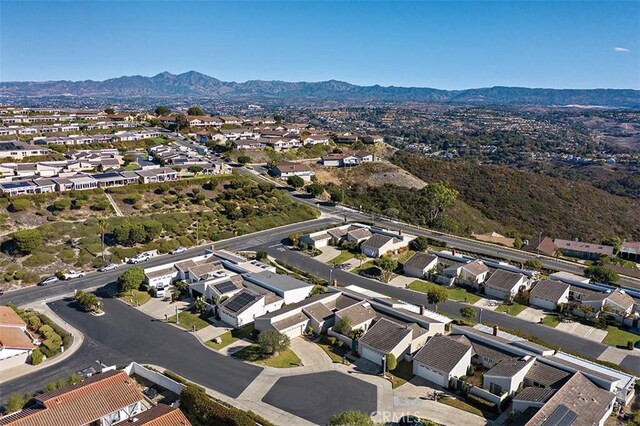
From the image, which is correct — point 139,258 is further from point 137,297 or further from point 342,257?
point 342,257

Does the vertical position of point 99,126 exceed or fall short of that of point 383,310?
it exceeds it

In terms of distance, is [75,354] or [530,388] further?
[75,354]

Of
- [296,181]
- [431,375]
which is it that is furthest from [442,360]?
[296,181]

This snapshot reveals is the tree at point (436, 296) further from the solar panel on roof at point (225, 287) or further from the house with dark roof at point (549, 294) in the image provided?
the solar panel on roof at point (225, 287)

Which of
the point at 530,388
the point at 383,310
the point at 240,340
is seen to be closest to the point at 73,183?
the point at 240,340

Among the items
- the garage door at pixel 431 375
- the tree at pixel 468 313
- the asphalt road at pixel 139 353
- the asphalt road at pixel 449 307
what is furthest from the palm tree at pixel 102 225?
the tree at pixel 468 313

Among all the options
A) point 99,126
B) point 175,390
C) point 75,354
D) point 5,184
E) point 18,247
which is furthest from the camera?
point 99,126

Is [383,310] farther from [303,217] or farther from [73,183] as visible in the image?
[73,183]
